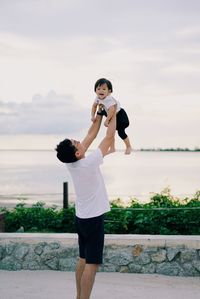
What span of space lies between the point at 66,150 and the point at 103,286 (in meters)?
2.09

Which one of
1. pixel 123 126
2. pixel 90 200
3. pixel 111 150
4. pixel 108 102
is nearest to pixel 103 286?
pixel 90 200

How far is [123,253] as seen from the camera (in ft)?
20.4

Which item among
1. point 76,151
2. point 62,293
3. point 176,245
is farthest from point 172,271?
point 76,151

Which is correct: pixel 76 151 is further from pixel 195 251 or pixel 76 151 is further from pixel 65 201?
pixel 65 201

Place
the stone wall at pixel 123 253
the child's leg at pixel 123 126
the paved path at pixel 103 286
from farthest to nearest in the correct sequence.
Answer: the stone wall at pixel 123 253 → the paved path at pixel 103 286 → the child's leg at pixel 123 126

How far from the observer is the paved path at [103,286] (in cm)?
543

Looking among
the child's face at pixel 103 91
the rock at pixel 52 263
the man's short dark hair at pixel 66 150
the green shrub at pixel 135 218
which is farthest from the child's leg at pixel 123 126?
the green shrub at pixel 135 218

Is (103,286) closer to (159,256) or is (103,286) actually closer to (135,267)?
(135,267)

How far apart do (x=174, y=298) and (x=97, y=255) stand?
1.37 metres

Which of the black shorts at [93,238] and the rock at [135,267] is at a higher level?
the black shorts at [93,238]

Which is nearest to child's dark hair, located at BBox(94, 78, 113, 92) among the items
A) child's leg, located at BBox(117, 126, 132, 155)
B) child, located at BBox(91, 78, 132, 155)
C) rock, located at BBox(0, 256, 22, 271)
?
child, located at BBox(91, 78, 132, 155)

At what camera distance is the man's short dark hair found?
13.6ft

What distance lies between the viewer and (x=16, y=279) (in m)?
6.00

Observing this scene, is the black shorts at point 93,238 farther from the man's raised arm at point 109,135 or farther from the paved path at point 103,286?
the paved path at point 103,286
